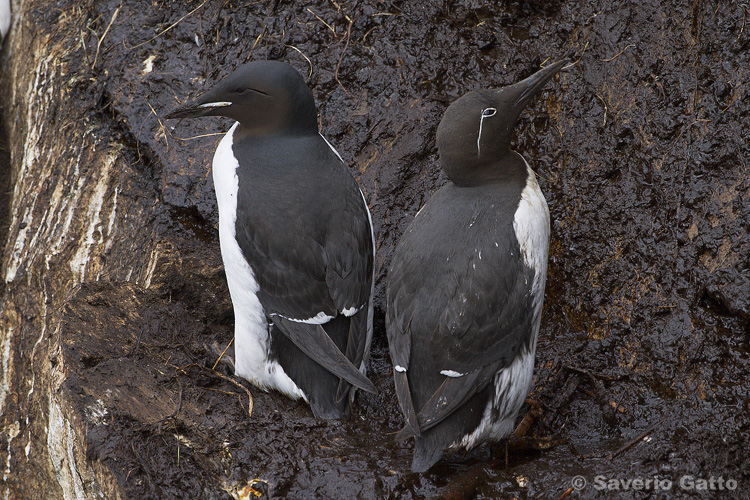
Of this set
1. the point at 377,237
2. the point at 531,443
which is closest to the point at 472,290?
the point at 531,443

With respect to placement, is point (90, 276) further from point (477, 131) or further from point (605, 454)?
point (605, 454)

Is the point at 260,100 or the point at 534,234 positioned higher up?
the point at 260,100

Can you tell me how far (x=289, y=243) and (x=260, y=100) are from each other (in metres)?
0.81

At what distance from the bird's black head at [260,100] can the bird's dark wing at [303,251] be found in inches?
9.7

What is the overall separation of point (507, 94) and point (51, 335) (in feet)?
9.69

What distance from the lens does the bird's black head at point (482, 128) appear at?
133 inches

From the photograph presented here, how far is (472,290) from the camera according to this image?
3236 mm

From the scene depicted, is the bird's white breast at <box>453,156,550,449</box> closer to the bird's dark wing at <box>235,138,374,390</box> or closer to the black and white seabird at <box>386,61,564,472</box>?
the black and white seabird at <box>386,61,564,472</box>

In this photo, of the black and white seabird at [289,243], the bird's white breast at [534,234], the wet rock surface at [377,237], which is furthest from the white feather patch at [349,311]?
the bird's white breast at [534,234]

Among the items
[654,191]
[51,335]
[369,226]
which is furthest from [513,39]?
[51,335]

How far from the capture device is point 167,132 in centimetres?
515

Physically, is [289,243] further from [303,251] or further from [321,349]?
[321,349]

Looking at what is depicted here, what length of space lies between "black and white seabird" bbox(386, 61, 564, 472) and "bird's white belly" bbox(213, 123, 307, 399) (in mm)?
781

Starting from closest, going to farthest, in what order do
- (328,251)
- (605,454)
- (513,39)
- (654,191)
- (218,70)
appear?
(605,454), (328,251), (654,191), (513,39), (218,70)
